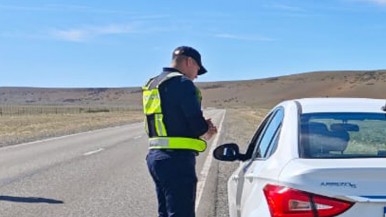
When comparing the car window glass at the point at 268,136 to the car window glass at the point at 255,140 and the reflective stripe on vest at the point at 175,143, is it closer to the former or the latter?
the car window glass at the point at 255,140

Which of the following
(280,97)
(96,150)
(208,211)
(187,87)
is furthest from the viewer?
(280,97)

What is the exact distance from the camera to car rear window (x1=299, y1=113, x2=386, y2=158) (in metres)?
4.77

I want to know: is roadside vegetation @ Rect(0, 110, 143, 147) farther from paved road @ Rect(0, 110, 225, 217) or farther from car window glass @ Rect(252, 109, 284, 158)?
car window glass @ Rect(252, 109, 284, 158)

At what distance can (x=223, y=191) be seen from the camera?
1227 cm

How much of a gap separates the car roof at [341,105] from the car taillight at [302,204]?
116 cm

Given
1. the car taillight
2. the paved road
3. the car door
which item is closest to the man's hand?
the car door

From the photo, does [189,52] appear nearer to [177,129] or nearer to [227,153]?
[177,129]

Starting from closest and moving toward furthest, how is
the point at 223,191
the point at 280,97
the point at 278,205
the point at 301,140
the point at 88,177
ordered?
the point at 278,205 → the point at 301,140 → the point at 223,191 → the point at 88,177 → the point at 280,97

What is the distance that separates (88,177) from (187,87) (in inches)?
356

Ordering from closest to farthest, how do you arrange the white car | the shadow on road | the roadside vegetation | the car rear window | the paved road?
1. the white car
2. the car rear window
3. the paved road
4. the shadow on road
5. the roadside vegetation

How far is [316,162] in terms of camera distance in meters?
4.33

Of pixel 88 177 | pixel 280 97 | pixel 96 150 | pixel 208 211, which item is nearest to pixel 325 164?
pixel 208 211

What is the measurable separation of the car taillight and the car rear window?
1.78 feet

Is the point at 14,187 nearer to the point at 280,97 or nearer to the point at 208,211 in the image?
the point at 208,211
